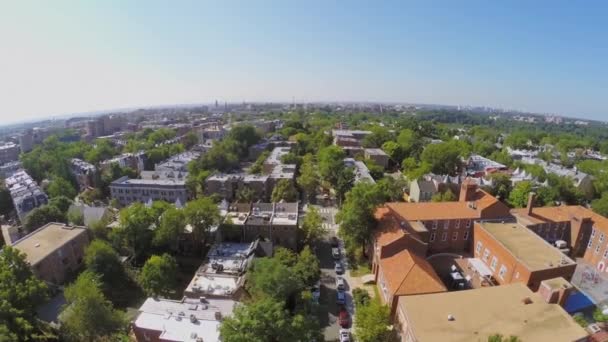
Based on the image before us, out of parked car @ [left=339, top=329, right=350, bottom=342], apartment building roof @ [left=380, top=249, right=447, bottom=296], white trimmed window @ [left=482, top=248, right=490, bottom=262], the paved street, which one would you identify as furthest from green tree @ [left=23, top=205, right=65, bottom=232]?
white trimmed window @ [left=482, top=248, right=490, bottom=262]

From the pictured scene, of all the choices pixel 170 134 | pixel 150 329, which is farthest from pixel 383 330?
pixel 170 134

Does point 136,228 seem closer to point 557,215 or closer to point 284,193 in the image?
point 284,193

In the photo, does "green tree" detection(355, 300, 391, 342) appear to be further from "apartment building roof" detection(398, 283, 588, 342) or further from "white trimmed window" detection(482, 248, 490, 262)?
"white trimmed window" detection(482, 248, 490, 262)

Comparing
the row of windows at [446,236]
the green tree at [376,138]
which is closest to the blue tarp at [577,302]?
the row of windows at [446,236]

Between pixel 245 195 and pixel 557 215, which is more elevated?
pixel 557 215

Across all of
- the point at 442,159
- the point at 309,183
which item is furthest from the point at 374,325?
the point at 442,159

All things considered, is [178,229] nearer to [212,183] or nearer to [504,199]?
[212,183]
